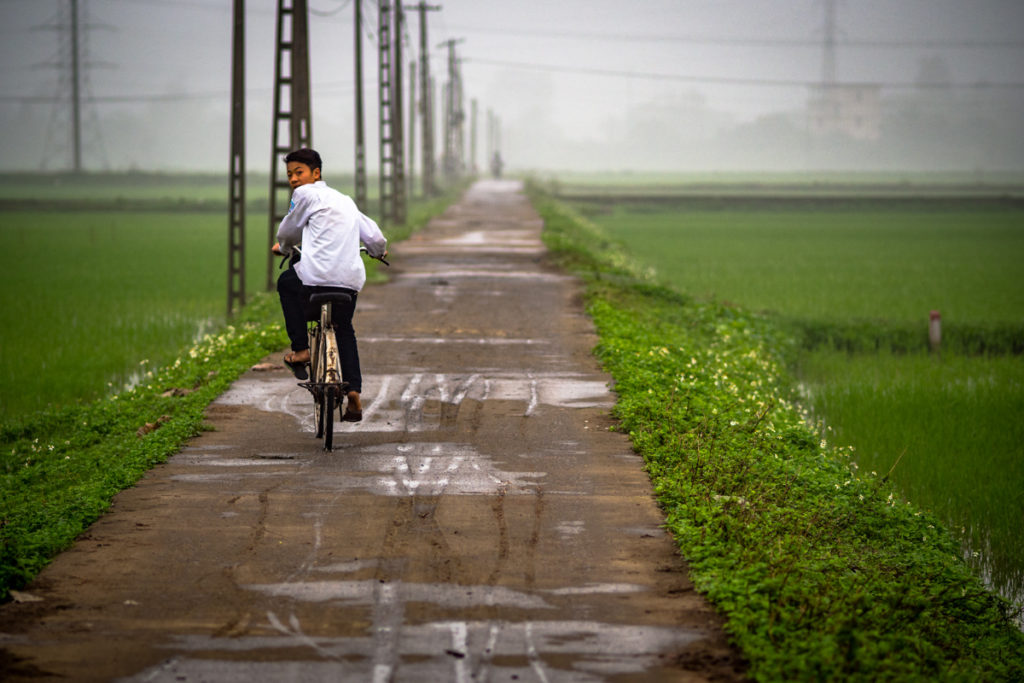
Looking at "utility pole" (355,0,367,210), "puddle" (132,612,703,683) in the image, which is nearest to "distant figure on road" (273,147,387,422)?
"puddle" (132,612,703,683)

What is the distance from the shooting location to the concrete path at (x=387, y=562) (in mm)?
4777

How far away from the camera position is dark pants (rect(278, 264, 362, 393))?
8508mm

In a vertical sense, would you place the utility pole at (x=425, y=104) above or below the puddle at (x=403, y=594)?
above

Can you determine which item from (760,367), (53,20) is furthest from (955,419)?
(53,20)

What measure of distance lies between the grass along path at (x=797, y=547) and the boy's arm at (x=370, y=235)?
2416 mm

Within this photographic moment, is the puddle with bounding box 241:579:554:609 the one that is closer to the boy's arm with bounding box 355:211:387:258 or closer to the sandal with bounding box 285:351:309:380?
the sandal with bounding box 285:351:309:380

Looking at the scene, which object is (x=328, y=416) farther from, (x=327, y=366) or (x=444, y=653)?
(x=444, y=653)

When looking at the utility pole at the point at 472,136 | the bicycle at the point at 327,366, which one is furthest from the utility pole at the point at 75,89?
the bicycle at the point at 327,366

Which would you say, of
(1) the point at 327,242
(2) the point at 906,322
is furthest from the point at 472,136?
(1) the point at 327,242

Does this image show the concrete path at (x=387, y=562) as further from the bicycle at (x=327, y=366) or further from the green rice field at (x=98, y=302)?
the green rice field at (x=98, y=302)

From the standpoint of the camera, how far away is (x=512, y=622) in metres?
5.15

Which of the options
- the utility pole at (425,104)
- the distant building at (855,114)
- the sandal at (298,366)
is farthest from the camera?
the distant building at (855,114)

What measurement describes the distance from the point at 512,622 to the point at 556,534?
4.36 ft

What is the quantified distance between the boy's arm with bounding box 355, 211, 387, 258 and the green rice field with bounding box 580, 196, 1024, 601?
4.51 metres
